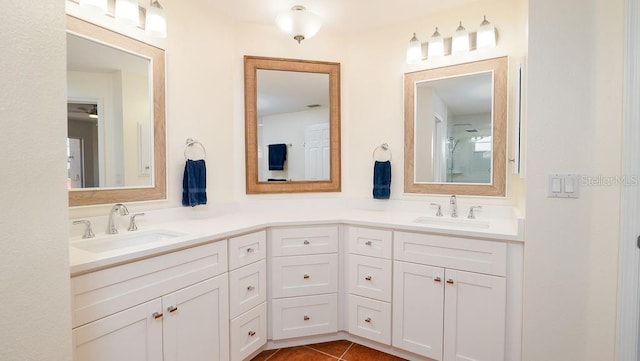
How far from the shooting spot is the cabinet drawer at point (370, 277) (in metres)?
2.06

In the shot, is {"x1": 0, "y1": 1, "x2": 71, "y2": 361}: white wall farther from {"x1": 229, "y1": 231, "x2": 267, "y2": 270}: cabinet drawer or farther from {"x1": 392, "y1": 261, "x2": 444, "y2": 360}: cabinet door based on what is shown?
{"x1": 392, "y1": 261, "x2": 444, "y2": 360}: cabinet door

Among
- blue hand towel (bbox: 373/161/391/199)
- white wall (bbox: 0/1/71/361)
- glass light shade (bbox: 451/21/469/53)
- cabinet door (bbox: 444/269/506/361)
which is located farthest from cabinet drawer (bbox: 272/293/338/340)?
glass light shade (bbox: 451/21/469/53)

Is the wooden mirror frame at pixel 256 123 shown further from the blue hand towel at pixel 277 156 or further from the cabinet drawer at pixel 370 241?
the cabinet drawer at pixel 370 241

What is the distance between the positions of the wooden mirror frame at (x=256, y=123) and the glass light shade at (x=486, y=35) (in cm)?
108

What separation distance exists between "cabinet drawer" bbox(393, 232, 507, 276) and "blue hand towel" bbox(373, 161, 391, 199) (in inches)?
21.9

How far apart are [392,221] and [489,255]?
59 centimetres

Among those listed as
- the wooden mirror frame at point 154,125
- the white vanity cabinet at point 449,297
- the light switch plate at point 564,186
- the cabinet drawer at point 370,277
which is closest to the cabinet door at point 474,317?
the white vanity cabinet at point 449,297

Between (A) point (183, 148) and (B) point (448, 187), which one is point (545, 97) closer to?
(B) point (448, 187)

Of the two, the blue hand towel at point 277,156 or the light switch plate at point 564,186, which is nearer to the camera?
the light switch plate at point 564,186

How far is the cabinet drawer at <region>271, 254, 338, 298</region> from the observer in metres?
2.12

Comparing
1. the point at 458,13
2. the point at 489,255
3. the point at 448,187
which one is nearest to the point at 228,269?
the point at 489,255

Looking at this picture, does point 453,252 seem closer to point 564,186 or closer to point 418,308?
point 418,308

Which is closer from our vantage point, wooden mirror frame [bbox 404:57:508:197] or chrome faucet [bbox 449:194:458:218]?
wooden mirror frame [bbox 404:57:508:197]

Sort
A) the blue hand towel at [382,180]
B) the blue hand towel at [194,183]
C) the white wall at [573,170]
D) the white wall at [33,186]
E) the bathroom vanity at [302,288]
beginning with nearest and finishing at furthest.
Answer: the white wall at [33,186]
the bathroom vanity at [302,288]
the white wall at [573,170]
the blue hand towel at [194,183]
the blue hand towel at [382,180]
